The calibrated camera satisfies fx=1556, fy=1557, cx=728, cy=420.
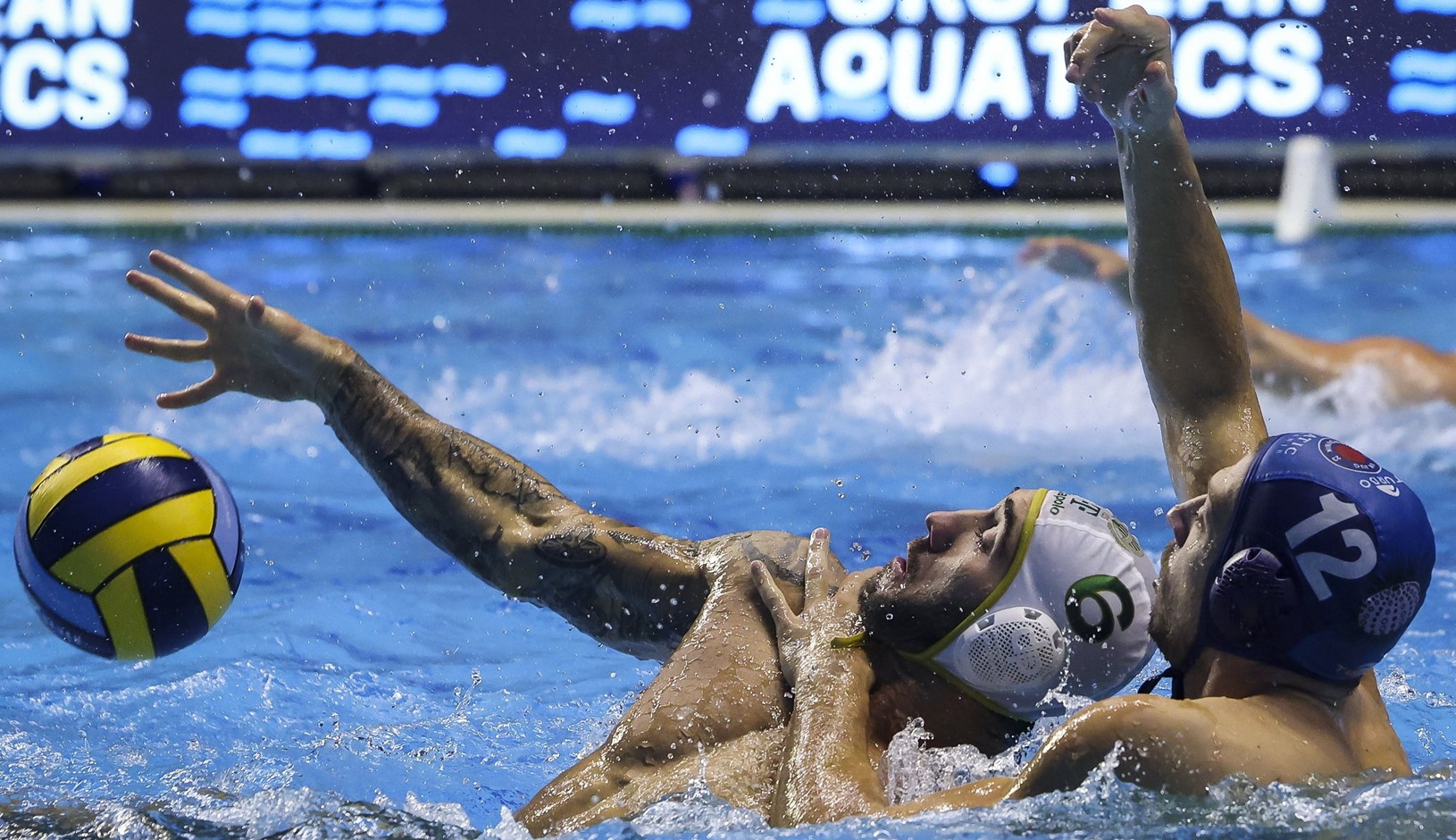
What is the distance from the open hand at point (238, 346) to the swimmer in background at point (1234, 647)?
124 centimetres

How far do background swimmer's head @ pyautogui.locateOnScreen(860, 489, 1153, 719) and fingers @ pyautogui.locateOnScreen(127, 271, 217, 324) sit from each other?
1532mm

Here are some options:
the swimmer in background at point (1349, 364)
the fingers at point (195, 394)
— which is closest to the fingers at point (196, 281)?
the fingers at point (195, 394)

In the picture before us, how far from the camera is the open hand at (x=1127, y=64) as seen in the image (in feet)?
8.56

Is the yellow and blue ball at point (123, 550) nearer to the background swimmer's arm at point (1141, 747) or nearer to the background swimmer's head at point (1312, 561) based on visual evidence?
the background swimmer's arm at point (1141, 747)

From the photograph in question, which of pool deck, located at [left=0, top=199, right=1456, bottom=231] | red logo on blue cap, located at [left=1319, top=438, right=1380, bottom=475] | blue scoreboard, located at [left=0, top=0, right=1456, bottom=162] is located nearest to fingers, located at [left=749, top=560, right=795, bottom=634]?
red logo on blue cap, located at [left=1319, top=438, right=1380, bottom=475]

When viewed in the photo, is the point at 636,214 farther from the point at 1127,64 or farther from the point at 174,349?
the point at 1127,64

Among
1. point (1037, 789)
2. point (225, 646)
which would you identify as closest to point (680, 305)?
point (225, 646)

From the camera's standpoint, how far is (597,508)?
5000mm

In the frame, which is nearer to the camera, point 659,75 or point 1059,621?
point 1059,621

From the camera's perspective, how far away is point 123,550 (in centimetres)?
275

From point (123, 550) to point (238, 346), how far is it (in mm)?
595

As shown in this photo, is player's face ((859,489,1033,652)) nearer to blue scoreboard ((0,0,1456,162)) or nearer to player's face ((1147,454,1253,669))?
player's face ((1147,454,1253,669))

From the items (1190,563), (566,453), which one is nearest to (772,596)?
(1190,563)

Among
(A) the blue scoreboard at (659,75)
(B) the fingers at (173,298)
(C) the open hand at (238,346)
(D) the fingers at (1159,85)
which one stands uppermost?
(A) the blue scoreboard at (659,75)
